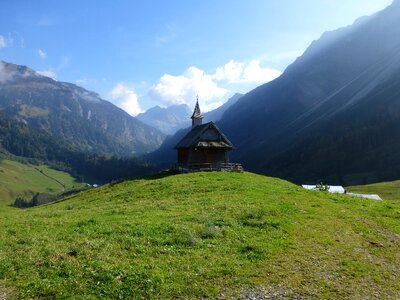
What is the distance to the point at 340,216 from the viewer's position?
2647 centimetres

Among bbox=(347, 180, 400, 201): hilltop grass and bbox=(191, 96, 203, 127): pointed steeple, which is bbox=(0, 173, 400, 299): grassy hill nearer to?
bbox=(191, 96, 203, 127): pointed steeple

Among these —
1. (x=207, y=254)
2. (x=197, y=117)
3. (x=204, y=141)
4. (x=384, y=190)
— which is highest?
(x=197, y=117)

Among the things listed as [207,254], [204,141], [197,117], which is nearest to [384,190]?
[197,117]

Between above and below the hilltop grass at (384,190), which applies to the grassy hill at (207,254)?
above

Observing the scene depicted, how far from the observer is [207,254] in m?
17.1

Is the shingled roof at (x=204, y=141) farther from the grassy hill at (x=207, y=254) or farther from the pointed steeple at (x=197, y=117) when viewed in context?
the grassy hill at (x=207, y=254)

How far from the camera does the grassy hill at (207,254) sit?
1391 centimetres

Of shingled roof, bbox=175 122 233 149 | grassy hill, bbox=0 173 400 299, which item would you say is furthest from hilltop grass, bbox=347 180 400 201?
grassy hill, bbox=0 173 400 299

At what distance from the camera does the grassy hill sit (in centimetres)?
1391

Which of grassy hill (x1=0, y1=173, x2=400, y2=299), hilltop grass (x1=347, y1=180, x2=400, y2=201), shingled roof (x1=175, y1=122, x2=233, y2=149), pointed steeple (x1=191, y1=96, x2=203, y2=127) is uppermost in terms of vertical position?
pointed steeple (x1=191, y1=96, x2=203, y2=127)

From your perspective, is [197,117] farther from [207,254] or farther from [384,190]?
[207,254]

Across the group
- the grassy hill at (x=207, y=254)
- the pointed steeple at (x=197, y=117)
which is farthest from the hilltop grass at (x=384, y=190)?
the grassy hill at (x=207, y=254)

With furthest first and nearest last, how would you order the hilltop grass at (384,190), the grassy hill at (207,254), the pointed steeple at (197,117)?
the hilltop grass at (384,190), the pointed steeple at (197,117), the grassy hill at (207,254)

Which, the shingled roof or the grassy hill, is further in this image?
the shingled roof
